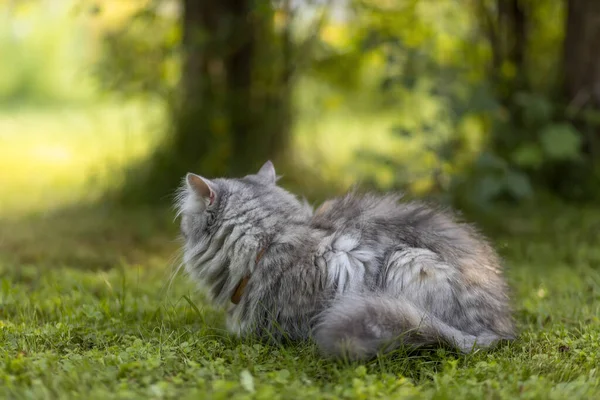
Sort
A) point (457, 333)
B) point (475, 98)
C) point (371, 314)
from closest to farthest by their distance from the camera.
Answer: point (371, 314), point (457, 333), point (475, 98)

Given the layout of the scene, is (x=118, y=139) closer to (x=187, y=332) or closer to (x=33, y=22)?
(x=187, y=332)

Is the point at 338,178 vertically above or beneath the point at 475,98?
beneath

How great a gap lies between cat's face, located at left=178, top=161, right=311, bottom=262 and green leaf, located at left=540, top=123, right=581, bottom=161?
2.99m

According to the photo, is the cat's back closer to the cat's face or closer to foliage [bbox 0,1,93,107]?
the cat's face

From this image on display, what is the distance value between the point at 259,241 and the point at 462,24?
17.0 ft

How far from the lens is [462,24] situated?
7477 millimetres

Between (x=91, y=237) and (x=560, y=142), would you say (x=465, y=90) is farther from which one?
(x=91, y=237)

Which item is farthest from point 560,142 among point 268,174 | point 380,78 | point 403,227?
point 268,174

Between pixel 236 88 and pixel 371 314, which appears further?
pixel 236 88

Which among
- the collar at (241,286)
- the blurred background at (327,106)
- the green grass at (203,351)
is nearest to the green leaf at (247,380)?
the green grass at (203,351)

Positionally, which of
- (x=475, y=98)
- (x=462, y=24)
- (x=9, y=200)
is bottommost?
(x=9, y=200)

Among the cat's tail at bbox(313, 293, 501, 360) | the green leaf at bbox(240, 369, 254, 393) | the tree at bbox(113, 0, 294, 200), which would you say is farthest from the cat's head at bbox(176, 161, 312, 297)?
the tree at bbox(113, 0, 294, 200)

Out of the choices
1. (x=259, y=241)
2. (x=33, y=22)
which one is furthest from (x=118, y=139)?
(x=33, y=22)

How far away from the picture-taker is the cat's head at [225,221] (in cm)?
324
